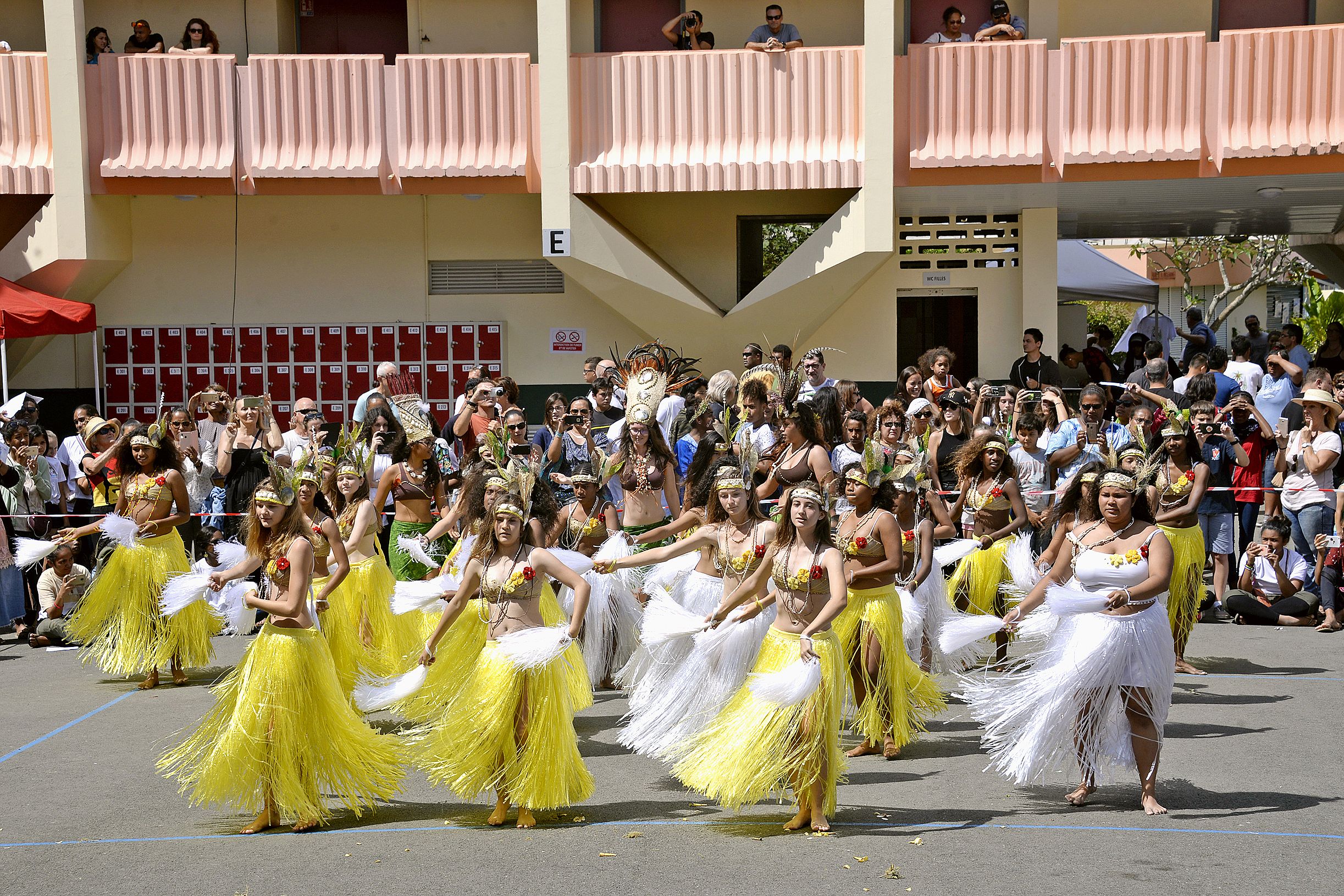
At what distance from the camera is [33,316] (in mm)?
14586

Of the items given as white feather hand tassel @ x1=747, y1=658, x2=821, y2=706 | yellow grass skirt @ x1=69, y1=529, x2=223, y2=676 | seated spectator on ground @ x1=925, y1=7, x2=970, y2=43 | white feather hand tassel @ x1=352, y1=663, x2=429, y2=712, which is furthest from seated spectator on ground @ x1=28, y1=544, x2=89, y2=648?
seated spectator on ground @ x1=925, y1=7, x2=970, y2=43

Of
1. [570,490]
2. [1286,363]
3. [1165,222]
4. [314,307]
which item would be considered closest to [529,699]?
[570,490]

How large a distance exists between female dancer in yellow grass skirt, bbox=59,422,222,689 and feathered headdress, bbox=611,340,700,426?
3.39m

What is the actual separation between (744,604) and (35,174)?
491 inches

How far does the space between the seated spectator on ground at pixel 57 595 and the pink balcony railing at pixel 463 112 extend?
645 centimetres

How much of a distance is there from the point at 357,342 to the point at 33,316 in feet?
12.8

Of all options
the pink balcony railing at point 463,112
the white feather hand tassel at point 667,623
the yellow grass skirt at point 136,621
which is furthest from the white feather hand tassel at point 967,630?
the pink balcony railing at point 463,112

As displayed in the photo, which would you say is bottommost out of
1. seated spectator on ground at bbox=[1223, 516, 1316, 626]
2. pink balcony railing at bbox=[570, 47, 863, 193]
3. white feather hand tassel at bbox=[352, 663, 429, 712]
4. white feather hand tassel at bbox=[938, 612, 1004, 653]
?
A: seated spectator on ground at bbox=[1223, 516, 1316, 626]

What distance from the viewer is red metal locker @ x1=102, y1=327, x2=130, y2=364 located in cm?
1716

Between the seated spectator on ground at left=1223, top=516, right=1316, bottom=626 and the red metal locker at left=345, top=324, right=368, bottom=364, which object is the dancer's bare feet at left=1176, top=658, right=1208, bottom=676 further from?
the red metal locker at left=345, top=324, right=368, bottom=364

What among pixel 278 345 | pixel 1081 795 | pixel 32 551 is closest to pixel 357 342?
pixel 278 345

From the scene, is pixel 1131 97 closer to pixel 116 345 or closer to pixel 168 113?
pixel 168 113

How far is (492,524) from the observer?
6457 millimetres

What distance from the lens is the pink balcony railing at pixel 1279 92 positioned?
1464 centimetres
